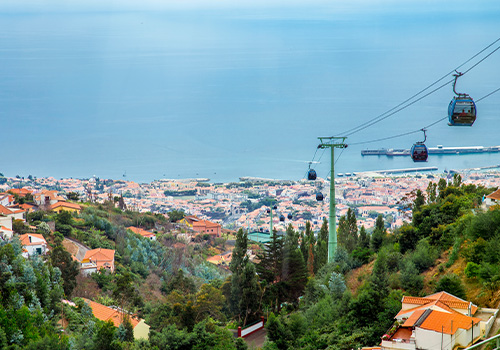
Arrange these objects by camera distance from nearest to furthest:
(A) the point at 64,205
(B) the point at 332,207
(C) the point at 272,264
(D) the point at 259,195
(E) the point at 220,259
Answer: (B) the point at 332,207 → (C) the point at 272,264 → (E) the point at 220,259 → (A) the point at 64,205 → (D) the point at 259,195

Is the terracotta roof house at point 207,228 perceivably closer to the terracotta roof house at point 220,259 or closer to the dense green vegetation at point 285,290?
the terracotta roof house at point 220,259

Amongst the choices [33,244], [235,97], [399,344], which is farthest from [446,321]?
[235,97]

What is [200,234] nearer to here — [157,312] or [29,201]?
[29,201]

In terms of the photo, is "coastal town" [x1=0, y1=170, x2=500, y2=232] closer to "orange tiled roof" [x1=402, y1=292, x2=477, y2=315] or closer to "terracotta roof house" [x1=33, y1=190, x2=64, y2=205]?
"terracotta roof house" [x1=33, y1=190, x2=64, y2=205]

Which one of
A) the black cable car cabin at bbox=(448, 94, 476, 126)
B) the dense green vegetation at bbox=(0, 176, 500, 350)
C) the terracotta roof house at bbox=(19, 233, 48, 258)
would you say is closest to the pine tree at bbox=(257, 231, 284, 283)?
the dense green vegetation at bbox=(0, 176, 500, 350)

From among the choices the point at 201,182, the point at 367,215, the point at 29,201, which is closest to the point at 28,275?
the point at 29,201

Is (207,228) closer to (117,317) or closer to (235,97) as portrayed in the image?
(117,317)
